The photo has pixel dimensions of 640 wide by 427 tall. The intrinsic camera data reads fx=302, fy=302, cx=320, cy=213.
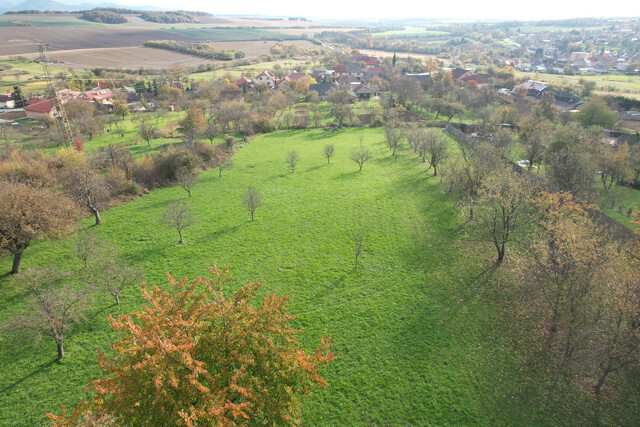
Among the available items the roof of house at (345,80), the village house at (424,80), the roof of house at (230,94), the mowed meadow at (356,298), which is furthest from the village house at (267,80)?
the mowed meadow at (356,298)

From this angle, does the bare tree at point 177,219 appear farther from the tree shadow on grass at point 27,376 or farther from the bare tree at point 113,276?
the tree shadow on grass at point 27,376

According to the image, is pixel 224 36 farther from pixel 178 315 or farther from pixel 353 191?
pixel 178 315

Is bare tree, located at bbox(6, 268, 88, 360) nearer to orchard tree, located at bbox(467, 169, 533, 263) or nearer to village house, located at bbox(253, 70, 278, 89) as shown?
orchard tree, located at bbox(467, 169, 533, 263)

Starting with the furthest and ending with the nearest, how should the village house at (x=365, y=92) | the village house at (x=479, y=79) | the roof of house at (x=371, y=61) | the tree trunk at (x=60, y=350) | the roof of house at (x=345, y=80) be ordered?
1. the roof of house at (x=371, y=61)
2. the roof of house at (x=345, y=80)
3. the village house at (x=479, y=79)
4. the village house at (x=365, y=92)
5. the tree trunk at (x=60, y=350)

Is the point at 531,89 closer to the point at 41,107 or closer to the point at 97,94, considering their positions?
the point at 97,94

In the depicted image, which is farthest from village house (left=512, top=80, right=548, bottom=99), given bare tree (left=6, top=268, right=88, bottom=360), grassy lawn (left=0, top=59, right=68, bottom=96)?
grassy lawn (left=0, top=59, right=68, bottom=96)

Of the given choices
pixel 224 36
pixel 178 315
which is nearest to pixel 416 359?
pixel 178 315

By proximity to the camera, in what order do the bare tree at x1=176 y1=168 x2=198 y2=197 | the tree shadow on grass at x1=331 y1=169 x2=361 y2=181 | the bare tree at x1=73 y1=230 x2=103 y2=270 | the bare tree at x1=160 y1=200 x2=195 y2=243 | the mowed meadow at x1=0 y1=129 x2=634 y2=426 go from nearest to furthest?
the mowed meadow at x1=0 y1=129 x2=634 y2=426 → the bare tree at x1=73 y1=230 x2=103 y2=270 → the bare tree at x1=160 y1=200 x2=195 y2=243 → the bare tree at x1=176 y1=168 x2=198 y2=197 → the tree shadow on grass at x1=331 y1=169 x2=361 y2=181

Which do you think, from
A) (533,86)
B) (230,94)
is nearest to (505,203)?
(230,94)
